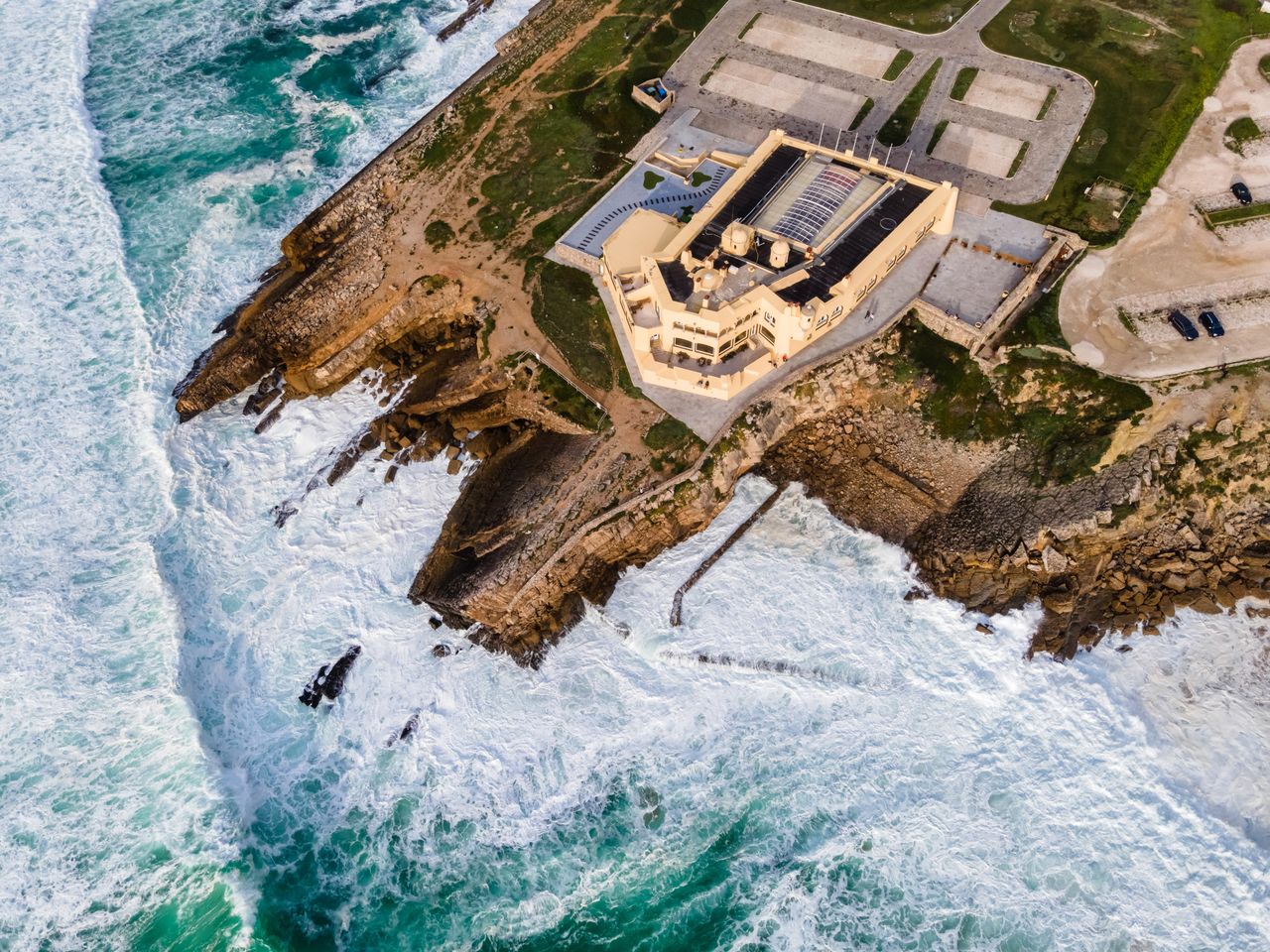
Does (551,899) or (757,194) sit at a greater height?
(757,194)

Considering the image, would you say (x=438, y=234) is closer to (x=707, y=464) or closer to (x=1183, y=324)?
(x=707, y=464)

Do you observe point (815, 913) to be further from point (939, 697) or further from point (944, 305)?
point (944, 305)

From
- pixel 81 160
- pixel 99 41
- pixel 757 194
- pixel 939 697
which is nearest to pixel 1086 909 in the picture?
pixel 939 697

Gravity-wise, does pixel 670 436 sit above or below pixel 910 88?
below

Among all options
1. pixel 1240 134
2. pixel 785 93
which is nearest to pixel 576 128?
pixel 785 93

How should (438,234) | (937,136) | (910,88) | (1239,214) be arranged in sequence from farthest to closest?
(910,88) → (937,136) → (438,234) → (1239,214)

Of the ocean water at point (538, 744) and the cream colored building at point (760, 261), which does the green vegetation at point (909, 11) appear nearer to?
→ the cream colored building at point (760, 261)
